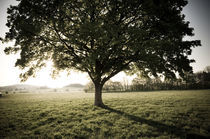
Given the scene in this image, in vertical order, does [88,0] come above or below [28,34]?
above

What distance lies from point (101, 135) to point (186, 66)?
793 centimetres

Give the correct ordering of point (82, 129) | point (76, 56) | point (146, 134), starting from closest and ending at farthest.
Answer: point (146, 134), point (82, 129), point (76, 56)

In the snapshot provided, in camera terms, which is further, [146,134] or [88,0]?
[88,0]

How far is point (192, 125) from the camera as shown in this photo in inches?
269

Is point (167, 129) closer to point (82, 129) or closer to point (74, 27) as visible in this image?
point (82, 129)

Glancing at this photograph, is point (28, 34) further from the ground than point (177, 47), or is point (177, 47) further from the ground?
point (28, 34)

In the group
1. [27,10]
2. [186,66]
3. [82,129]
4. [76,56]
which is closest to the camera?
[82,129]

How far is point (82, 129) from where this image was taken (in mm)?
6875

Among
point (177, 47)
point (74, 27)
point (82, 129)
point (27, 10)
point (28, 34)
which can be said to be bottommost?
point (82, 129)

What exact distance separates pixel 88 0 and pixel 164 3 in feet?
19.5

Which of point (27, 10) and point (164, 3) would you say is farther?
point (27, 10)

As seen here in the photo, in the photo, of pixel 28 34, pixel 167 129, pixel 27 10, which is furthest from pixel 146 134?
pixel 27 10

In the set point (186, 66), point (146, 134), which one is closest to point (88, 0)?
point (186, 66)

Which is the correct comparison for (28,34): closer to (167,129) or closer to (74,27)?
(74,27)
